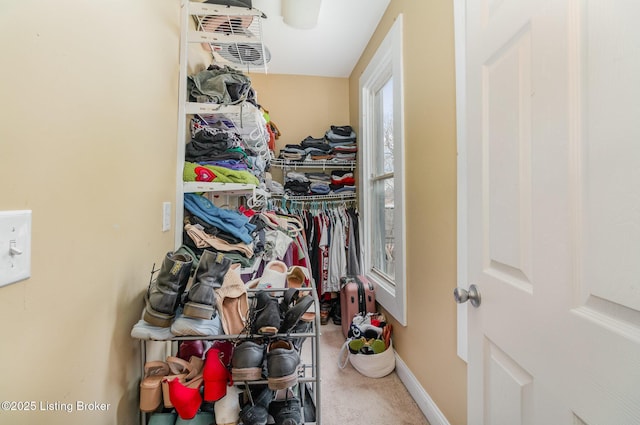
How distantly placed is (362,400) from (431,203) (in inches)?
50.6

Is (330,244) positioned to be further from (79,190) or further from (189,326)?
(79,190)

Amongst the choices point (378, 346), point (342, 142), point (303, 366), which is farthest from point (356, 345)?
point (342, 142)

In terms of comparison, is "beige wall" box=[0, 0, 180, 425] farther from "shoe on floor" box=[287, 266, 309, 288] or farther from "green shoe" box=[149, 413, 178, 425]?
"shoe on floor" box=[287, 266, 309, 288]

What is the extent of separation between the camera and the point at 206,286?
36.7 inches

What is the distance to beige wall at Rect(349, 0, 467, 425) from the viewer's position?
4.23 feet

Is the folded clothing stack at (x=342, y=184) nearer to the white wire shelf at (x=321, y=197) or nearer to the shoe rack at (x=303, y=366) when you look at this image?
the white wire shelf at (x=321, y=197)

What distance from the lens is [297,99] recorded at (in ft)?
10.2

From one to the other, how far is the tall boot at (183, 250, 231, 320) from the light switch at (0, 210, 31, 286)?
16.6 inches

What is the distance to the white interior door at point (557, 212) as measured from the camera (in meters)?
0.42

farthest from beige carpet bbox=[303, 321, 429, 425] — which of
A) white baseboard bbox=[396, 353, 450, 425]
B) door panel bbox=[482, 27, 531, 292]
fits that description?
door panel bbox=[482, 27, 531, 292]

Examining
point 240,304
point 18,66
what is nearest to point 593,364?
point 240,304

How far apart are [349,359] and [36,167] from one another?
2.05 m

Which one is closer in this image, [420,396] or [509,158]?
[509,158]

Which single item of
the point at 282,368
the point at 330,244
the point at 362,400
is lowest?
the point at 362,400
